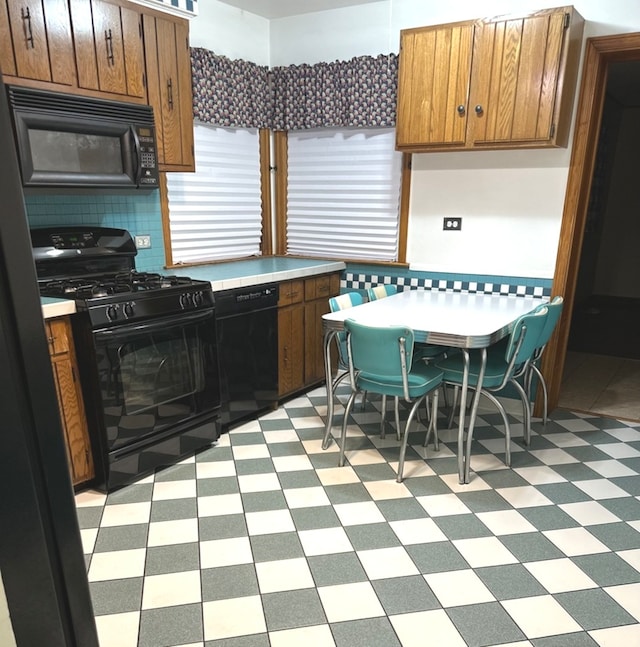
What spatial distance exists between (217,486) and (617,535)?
1.85 metres

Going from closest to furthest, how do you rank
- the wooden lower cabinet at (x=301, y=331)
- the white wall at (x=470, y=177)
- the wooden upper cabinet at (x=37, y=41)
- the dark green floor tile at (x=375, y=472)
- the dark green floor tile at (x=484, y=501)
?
the wooden upper cabinet at (x=37, y=41), the dark green floor tile at (x=484, y=501), the dark green floor tile at (x=375, y=472), the white wall at (x=470, y=177), the wooden lower cabinet at (x=301, y=331)

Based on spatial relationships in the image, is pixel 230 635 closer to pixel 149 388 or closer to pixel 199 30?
pixel 149 388

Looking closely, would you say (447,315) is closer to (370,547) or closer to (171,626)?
(370,547)

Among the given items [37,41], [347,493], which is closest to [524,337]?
[347,493]

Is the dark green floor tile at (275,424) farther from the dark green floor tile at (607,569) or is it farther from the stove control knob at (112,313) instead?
the dark green floor tile at (607,569)

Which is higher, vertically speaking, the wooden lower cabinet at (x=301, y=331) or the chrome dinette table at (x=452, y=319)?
the chrome dinette table at (x=452, y=319)

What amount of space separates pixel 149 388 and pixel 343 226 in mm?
2093

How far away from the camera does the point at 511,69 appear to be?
9.22ft

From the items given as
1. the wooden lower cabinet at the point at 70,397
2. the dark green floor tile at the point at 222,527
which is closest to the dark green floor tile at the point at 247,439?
the dark green floor tile at the point at 222,527

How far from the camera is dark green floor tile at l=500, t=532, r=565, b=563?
6.69ft

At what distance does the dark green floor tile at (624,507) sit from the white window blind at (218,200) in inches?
114

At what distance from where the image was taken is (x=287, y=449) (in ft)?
9.54

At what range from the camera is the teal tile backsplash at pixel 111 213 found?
2623 millimetres

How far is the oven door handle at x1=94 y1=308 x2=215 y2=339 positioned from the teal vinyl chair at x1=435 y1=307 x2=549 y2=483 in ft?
4.31
